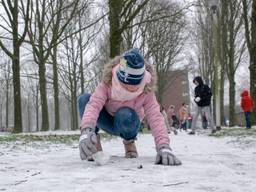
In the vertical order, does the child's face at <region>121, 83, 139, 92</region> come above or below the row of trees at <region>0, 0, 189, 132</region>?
below

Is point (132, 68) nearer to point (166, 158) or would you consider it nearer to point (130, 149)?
point (166, 158)

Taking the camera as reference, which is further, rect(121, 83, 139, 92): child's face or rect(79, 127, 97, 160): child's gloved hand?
rect(121, 83, 139, 92): child's face

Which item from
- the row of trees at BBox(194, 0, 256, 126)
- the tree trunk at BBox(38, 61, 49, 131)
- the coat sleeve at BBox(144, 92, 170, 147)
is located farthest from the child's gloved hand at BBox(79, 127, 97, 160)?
the tree trunk at BBox(38, 61, 49, 131)

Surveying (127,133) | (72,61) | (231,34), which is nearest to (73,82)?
(72,61)

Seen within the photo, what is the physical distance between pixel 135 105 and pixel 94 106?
1.63 feet

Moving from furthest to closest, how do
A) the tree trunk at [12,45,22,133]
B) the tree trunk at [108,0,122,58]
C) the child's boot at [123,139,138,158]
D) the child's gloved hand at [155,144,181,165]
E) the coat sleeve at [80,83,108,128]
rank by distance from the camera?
the tree trunk at [12,45,22,133], the tree trunk at [108,0,122,58], the child's boot at [123,139,138,158], the coat sleeve at [80,83,108,128], the child's gloved hand at [155,144,181,165]

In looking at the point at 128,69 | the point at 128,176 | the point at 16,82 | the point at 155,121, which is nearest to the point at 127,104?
the point at 155,121

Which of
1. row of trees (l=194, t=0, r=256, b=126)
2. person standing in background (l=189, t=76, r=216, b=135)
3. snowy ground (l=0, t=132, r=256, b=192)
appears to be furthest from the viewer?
row of trees (l=194, t=0, r=256, b=126)

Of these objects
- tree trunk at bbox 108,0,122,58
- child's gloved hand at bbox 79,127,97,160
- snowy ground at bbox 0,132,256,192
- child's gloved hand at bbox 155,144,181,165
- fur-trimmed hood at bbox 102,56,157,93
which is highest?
tree trunk at bbox 108,0,122,58

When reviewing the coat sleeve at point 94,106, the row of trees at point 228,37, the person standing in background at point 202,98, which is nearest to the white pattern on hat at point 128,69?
the coat sleeve at point 94,106

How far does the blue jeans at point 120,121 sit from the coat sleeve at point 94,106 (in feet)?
0.82

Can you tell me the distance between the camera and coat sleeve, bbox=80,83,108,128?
Answer: 4406mm

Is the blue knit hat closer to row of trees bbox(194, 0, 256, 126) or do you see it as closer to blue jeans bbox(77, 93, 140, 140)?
blue jeans bbox(77, 93, 140, 140)

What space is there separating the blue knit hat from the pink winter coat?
235mm
